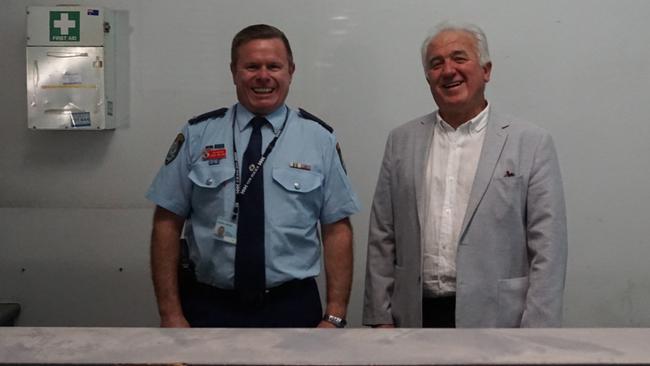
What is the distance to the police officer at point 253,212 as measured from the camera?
193cm

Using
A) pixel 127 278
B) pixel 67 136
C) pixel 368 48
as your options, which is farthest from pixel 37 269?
pixel 368 48

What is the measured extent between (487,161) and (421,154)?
20 centimetres

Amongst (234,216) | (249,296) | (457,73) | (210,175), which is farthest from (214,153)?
(457,73)

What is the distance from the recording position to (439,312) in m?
1.93

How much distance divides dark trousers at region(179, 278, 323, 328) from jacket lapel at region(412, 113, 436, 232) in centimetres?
42

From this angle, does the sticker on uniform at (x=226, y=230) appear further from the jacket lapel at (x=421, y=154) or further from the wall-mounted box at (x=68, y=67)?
the wall-mounted box at (x=68, y=67)

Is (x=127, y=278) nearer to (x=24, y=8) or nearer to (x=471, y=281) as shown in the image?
(x=24, y=8)

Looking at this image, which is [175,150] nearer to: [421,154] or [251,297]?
[251,297]

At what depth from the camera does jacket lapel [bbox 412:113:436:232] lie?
6.31 ft

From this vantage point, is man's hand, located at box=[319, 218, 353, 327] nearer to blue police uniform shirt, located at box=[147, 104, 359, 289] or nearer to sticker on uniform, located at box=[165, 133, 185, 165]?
blue police uniform shirt, located at box=[147, 104, 359, 289]

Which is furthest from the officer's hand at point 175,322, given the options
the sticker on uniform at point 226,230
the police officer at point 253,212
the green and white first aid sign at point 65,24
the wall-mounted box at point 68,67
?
the green and white first aid sign at point 65,24

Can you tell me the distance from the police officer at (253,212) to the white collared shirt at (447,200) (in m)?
0.27

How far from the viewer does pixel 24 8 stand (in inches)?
110

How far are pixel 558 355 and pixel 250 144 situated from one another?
1.21m
